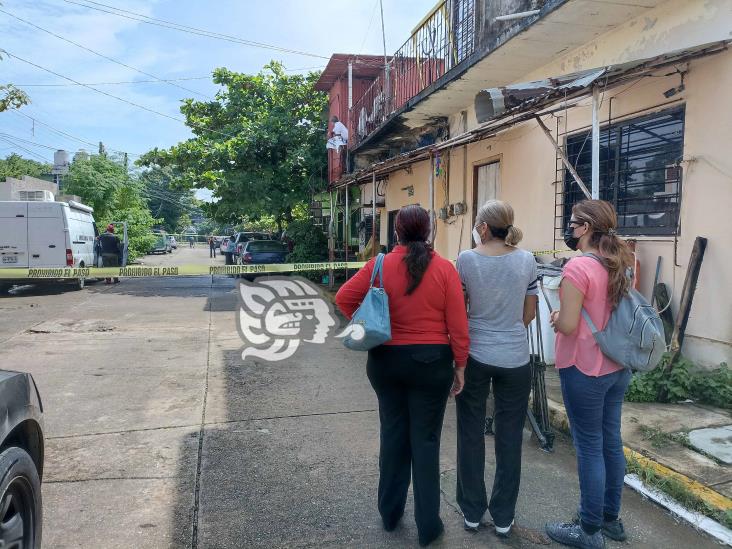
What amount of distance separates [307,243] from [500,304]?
47.7 ft

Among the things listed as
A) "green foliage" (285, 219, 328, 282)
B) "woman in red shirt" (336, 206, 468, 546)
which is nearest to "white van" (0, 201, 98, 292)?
"green foliage" (285, 219, 328, 282)

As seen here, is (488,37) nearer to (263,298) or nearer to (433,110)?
(433,110)

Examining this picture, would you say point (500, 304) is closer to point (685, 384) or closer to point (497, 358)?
point (497, 358)

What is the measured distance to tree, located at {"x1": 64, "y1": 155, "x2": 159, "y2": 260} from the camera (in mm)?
25047

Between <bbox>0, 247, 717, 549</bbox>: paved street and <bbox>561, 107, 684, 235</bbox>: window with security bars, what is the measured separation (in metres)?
2.93

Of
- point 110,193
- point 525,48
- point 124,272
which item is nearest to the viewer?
point 525,48

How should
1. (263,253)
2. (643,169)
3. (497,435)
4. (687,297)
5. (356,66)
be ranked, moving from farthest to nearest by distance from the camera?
1. (263,253)
2. (356,66)
3. (643,169)
4. (687,297)
5. (497,435)

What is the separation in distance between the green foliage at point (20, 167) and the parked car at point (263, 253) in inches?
1076

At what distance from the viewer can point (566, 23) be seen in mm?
6000

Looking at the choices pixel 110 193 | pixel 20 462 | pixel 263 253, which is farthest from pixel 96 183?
pixel 20 462

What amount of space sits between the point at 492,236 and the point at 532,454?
197 cm

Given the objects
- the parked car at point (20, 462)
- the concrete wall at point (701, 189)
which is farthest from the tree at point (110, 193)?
the parked car at point (20, 462)

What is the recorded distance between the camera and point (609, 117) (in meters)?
6.16

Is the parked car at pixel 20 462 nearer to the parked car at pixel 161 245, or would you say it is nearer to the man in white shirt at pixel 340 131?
the man in white shirt at pixel 340 131
